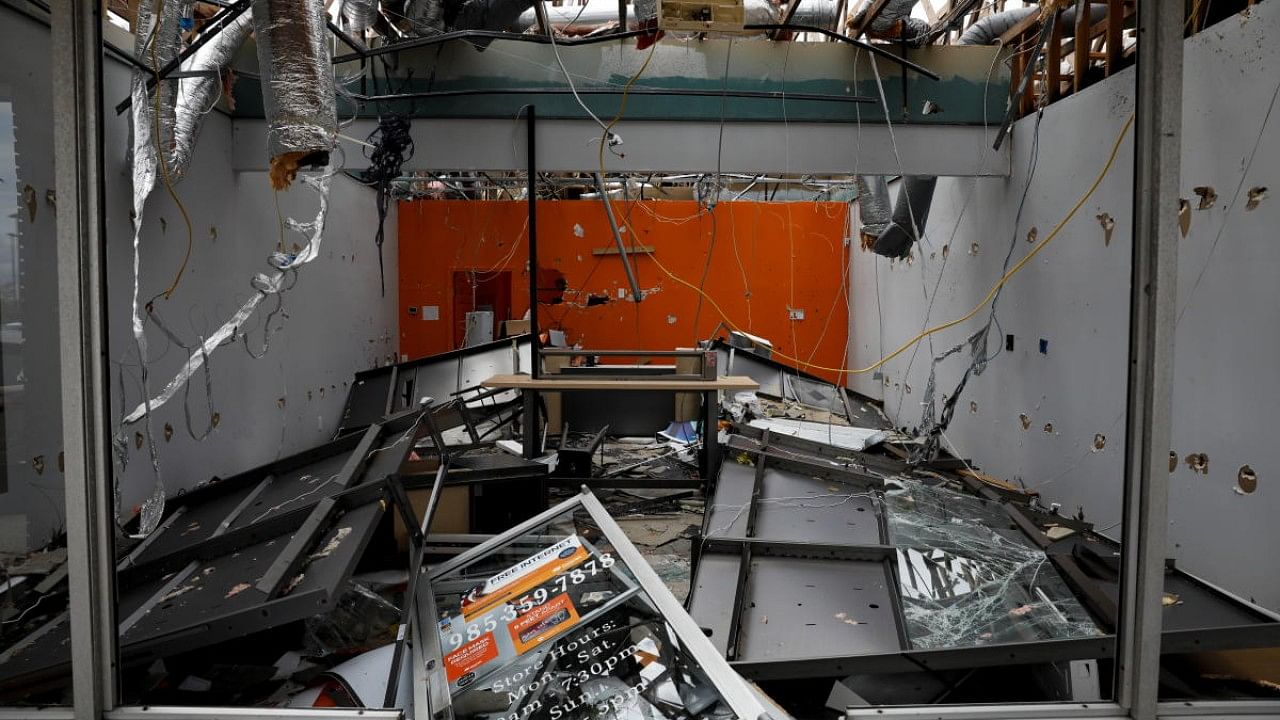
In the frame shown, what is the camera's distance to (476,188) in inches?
309

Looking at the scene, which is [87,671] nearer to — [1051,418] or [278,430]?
[278,430]

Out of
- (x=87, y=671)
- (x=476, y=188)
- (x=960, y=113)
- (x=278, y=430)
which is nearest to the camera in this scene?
(x=87, y=671)

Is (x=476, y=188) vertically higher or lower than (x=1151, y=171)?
higher

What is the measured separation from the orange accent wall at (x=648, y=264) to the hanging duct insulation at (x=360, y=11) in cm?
438

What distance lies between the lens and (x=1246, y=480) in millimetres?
2576

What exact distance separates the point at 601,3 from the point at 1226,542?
4.19 meters

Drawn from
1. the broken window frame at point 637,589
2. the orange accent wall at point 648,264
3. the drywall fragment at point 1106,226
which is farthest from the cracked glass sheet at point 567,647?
the orange accent wall at point 648,264

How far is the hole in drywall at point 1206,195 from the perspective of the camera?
2.71m

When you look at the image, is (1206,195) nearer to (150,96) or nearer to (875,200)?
(875,200)

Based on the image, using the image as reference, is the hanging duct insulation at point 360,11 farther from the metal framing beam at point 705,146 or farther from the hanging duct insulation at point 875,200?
the hanging duct insulation at point 875,200

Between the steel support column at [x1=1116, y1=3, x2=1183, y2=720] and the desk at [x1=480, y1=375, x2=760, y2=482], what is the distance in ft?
10.1

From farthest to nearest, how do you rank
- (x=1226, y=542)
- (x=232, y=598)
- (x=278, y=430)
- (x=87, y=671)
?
(x=278, y=430) < (x=1226, y=542) < (x=232, y=598) < (x=87, y=671)

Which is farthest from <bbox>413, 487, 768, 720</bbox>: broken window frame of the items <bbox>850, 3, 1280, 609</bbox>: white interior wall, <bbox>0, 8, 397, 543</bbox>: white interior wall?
<bbox>0, 8, 397, 543</bbox>: white interior wall

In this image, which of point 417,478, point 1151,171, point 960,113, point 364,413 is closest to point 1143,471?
point 1151,171
